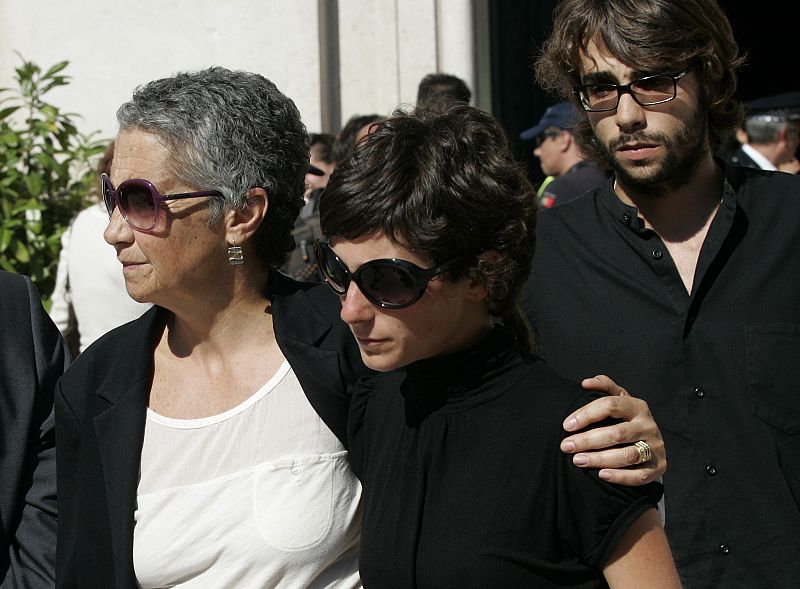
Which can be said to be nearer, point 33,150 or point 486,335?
point 486,335

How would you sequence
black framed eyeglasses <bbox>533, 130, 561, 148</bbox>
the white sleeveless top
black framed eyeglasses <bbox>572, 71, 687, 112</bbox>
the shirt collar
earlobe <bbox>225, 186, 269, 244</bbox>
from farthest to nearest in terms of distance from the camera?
the shirt collar
black framed eyeglasses <bbox>533, 130, 561, 148</bbox>
black framed eyeglasses <bbox>572, 71, 687, 112</bbox>
earlobe <bbox>225, 186, 269, 244</bbox>
the white sleeveless top

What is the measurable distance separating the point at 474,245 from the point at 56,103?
5.21 metres

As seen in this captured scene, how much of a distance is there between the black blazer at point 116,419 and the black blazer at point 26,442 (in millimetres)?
110

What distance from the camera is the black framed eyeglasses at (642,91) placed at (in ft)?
8.58

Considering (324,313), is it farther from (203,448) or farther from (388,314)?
(388,314)

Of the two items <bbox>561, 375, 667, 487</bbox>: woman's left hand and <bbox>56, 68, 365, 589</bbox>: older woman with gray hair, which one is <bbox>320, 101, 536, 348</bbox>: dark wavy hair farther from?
<bbox>56, 68, 365, 589</bbox>: older woman with gray hair

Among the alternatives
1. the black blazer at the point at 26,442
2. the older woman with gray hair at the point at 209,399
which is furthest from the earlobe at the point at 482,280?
the black blazer at the point at 26,442

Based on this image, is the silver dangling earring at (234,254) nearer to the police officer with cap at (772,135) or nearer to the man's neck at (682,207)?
the man's neck at (682,207)

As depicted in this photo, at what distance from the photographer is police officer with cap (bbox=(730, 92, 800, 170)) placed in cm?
665

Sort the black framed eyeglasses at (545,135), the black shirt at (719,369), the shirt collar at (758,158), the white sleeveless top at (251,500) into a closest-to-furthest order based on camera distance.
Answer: the white sleeveless top at (251,500)
the black shirt at (719,369)
the black framed eyeglasses at (545,135)
the shirt collar at (758,158)

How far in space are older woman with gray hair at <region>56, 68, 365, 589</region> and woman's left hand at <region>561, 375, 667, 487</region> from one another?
65cm

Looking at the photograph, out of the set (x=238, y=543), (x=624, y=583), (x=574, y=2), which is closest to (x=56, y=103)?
(x=574, y=2)

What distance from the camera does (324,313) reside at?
8.02 feet

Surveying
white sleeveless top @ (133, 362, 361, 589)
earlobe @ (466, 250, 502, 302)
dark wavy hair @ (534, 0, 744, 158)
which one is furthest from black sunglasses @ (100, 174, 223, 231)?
dark wavy hair @ (534, 0, 744, 158)
